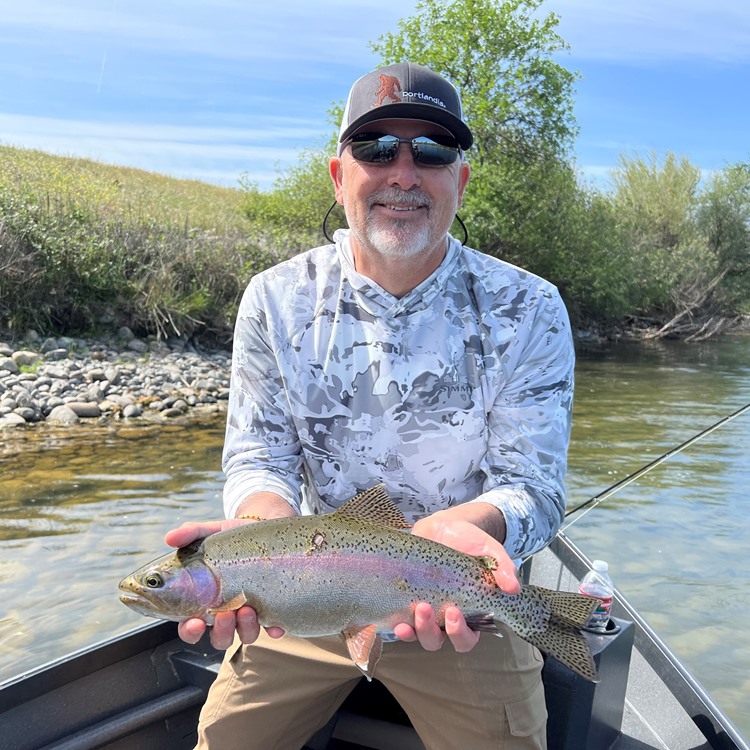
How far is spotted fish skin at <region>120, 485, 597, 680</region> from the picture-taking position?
230 cm

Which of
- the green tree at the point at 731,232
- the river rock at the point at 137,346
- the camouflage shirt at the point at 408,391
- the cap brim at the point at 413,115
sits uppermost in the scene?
the green tree at the point at 731,232

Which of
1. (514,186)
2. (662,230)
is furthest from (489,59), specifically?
(662,230)

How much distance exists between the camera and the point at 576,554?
4.28m

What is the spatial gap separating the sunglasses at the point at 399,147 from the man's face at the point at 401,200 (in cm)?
2

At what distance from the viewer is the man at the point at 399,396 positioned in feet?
9.35

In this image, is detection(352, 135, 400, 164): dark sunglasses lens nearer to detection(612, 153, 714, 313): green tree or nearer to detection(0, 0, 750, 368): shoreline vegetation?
detection(0, 0, 750, 368): shoreline vegetation

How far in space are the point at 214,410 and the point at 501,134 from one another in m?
20.3

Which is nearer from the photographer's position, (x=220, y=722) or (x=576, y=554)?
(x=220, y=722)

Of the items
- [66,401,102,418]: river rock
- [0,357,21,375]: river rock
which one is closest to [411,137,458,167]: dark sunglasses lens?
[66,401,102,418]: river rock

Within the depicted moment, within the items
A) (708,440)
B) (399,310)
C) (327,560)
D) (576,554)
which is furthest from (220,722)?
(708,440)

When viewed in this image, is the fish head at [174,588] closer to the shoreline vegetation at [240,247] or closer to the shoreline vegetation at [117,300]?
the shoreline vegetation at [117,300]

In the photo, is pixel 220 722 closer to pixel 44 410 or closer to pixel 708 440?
pixel 44 410

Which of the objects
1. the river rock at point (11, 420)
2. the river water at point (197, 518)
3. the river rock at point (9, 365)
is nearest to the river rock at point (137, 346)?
the river rock at point (9, 365)

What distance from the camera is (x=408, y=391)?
121 inches
